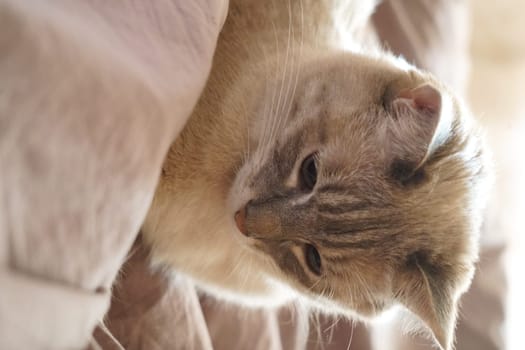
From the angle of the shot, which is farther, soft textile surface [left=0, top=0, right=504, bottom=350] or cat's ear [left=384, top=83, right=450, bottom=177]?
cat's ear [left=384, top=83, right=450, bottom=177]

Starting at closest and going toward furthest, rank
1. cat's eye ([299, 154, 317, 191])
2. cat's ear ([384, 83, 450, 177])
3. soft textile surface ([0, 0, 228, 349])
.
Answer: soft textile surface ([0, 0, 228, 349]), cat's ear ([384, 83, 450, 177]), cat's eye ([299, 154, 317, 191])

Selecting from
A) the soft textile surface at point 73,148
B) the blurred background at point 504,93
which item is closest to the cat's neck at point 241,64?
the soft textile surface at point 73,148

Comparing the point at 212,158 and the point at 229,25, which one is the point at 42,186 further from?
the point at 229,25

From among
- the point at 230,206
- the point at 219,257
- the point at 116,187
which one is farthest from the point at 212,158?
the point at 116,187

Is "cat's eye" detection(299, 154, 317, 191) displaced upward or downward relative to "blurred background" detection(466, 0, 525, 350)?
upward

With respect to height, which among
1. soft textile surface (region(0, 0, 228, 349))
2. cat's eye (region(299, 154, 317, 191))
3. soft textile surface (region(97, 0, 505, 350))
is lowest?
soft textile surface (region(97, 0, 505, 350))

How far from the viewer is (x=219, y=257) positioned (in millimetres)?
1188

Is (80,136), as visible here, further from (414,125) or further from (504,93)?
(504,93)

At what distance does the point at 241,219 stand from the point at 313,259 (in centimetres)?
16

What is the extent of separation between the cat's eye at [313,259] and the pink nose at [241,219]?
121 millimetres

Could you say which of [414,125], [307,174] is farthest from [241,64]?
[414,125]

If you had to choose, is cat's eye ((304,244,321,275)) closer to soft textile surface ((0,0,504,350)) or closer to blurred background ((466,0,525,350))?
soft textile surface ((0,0,504,350))

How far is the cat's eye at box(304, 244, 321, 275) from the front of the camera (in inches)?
40.7

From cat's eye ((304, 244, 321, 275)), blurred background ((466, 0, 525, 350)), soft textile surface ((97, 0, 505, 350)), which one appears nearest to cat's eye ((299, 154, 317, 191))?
cat's eye ((304, 244, 321, 275))
